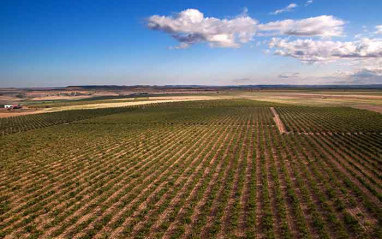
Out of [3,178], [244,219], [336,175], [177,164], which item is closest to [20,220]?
[3,178]

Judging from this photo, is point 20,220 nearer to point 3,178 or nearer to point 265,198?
point 3,178

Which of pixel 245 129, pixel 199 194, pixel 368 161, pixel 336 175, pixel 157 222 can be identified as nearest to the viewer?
pixel 157 222

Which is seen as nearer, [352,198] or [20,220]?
[20,220]

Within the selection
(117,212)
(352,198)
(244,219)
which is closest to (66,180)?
(117,212)

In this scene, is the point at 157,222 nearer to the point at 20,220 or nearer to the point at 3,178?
the point at 20,220

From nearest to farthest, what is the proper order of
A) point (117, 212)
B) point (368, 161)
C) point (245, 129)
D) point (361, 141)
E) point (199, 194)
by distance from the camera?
point (117, 212), point (199, 194), point (368, 161), point (361, 141), point (245, 129)

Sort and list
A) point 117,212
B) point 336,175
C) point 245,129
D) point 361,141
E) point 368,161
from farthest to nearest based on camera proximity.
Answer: point 245,129, point 361,141, point 368,161, point 336,175, point 117,212
